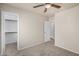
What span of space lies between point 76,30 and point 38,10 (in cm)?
149

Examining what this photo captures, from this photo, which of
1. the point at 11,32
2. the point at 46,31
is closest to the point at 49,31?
the point at 46,31

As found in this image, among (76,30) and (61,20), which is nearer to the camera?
(76,30)

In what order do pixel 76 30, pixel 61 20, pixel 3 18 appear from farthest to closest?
pixel 61 20, pixel 76 30, pixel 3 18

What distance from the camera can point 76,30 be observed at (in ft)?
8.61

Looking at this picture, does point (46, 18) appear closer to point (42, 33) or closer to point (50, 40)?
point (42, 33)

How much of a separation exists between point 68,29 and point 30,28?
146cm

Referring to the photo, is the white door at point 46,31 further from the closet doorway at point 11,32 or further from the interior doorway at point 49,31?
the closet doorway at point 11,32

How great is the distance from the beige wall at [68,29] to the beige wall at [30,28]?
2.14 feet

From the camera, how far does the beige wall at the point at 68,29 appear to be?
8.76 ft

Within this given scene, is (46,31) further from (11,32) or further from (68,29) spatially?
(11,32)

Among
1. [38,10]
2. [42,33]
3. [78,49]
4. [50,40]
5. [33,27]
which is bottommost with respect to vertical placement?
[78,49]

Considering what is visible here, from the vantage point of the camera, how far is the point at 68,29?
2961mm

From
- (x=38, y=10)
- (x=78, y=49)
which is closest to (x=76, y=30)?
(x=78, y=49)

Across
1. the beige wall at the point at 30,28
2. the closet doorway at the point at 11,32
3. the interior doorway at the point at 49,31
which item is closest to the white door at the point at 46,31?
the interior doorway at the point at 49,31
